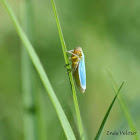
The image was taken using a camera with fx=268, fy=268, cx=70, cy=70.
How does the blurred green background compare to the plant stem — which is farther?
the blurred green background

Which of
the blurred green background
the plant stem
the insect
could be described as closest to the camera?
the plant stem

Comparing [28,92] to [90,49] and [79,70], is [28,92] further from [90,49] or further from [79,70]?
[90,49]

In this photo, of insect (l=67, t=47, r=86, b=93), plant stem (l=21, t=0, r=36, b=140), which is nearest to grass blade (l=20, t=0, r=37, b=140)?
plant stem (l=21, t=0, r=36, b=140)

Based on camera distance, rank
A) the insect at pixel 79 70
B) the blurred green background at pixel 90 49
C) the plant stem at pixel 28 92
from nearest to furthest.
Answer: the plant stem at pixel 28 92 < the insect at pixel 79 70 < the blurred green background at pixel 90 49

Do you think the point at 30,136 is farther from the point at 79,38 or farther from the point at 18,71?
the point at 79,38

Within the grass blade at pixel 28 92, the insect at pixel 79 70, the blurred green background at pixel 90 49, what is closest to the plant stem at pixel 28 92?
the grass blade at pixel 28 92

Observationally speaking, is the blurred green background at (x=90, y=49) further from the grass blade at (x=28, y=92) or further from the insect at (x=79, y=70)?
the grass blade at (x=28, y=92)

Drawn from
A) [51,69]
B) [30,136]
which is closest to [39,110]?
[30,136]

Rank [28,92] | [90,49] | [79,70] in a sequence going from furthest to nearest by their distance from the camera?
[90,49], [79,70], [28,92]

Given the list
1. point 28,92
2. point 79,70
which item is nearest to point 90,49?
point 79,70

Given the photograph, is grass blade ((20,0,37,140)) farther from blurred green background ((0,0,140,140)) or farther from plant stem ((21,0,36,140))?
blurred green background ((0,0,140,140))

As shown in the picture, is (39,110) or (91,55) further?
(91,55)
